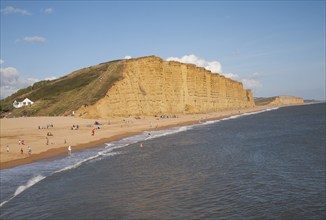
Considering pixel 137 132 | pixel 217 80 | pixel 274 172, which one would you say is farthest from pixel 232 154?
pixel 217 80

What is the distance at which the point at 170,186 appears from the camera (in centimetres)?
1702

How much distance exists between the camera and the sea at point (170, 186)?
43.5 feet

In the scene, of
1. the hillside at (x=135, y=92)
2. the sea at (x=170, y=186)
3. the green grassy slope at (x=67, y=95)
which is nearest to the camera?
the sea at (x=170, y=186)

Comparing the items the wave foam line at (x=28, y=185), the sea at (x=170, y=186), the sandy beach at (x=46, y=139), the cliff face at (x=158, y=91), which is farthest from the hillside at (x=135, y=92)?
the wave foam line at (x=28, y=185)

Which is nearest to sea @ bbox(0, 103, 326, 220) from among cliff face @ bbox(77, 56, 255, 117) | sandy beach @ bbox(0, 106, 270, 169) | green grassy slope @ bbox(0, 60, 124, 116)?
sandy beach @ bbox(0, 106, 270, 169)

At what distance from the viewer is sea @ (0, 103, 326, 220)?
13.3 meters

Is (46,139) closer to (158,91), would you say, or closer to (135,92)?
(135,92)

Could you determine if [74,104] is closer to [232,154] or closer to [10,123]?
[10,123]

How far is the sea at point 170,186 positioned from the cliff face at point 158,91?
131 ft

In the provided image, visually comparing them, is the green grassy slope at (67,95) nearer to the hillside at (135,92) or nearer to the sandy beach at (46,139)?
the hillside at (135,92)

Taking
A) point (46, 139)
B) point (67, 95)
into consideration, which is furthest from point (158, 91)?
point (46, 139)

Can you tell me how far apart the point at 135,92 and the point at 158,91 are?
9.84 meters

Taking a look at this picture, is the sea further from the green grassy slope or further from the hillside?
the green grassy slope

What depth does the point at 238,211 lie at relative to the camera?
13.2 meters
